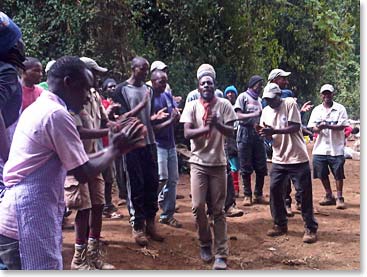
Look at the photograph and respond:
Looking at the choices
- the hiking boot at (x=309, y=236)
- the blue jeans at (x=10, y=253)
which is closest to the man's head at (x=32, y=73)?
the blue jeans at (x=10, y=253)

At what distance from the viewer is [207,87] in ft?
11.0

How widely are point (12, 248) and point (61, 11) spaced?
195 centimetres

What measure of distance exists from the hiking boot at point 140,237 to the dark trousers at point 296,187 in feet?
3.24

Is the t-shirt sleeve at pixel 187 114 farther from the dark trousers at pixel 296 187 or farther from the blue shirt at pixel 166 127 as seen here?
the dark trousers at pixel 296 187

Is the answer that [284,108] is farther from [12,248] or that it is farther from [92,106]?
[12,248]

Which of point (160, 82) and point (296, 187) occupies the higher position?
point (160, 82)

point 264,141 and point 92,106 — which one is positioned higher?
point 92,106

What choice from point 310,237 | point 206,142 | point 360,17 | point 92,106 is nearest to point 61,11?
point 92,106

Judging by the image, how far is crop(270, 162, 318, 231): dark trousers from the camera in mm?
3881

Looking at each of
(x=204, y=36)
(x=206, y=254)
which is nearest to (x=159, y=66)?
(x=204, y=36)

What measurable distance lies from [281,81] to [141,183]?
112 centimetres

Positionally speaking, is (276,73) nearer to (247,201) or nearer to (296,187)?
(296,187)

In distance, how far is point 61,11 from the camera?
11.2 ft

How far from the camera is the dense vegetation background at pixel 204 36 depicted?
3268 mm
